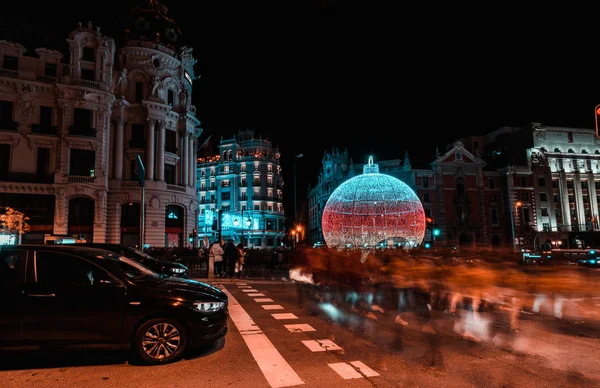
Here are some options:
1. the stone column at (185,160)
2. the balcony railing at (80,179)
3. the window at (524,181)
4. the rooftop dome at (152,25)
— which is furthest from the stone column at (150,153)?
the window at (524,181)

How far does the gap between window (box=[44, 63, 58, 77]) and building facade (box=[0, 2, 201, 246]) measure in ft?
0.28

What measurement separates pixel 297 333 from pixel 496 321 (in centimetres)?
498

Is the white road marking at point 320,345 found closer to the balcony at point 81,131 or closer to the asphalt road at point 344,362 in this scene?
the asphalt road at point 344,362

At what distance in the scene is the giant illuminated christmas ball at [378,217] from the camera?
2944cm

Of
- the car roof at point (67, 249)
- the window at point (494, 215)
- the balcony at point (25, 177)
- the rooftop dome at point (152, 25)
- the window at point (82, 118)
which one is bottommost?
the car roof at point (67, 249)

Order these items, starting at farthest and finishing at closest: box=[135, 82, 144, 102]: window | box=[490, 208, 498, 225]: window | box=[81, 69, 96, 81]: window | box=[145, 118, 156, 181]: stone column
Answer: box=[490, 208, 498, 225]: window, box=[135, 82, 144, 102]: window, box=[145, 118, 156, 181]: stone column, box=[81, 69, 96, 81]: window

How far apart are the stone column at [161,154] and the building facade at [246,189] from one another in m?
45.2

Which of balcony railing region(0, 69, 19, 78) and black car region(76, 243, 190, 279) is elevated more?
balcony railing region(0, 69, 19, 78)

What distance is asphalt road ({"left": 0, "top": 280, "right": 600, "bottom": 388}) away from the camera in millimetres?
5125

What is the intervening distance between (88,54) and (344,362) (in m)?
41.3

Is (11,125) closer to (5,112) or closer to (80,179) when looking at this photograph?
(5,112)

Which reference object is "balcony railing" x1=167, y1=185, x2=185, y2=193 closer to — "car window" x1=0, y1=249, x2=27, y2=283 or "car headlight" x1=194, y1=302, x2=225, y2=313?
"car window" x1=0, y1=249, x2=27, y2=283

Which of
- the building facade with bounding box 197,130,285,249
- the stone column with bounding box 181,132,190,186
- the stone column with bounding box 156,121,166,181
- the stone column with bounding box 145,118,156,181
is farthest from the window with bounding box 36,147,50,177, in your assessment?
the building facade with bounding box 197,130,285,249

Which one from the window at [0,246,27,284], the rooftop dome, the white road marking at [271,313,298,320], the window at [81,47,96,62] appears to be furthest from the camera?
the rooftop dome
